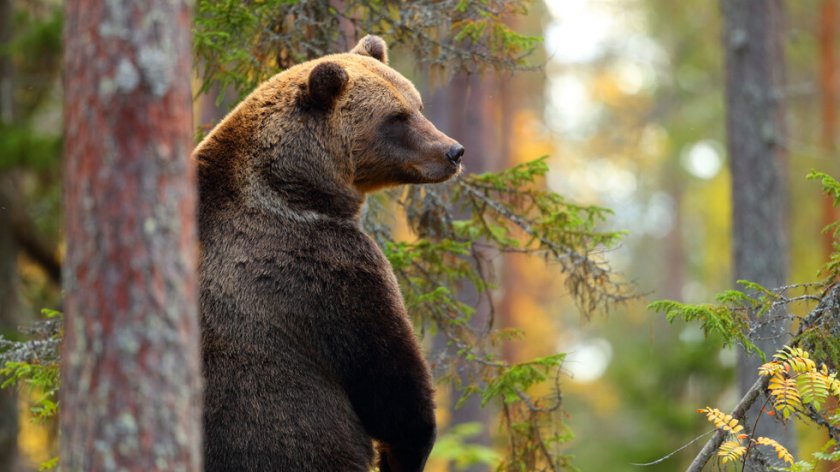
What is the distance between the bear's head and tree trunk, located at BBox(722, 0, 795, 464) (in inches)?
354

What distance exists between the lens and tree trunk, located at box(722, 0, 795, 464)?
44.9 feet

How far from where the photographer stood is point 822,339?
5.31 meters

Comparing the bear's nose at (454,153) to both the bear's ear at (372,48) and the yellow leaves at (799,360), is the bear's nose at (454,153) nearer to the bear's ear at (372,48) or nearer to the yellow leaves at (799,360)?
the bear's ear at (372,48)

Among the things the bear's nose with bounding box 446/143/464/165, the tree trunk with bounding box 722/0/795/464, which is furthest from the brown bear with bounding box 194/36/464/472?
the tree trunk with bounding box 722/0/795/464

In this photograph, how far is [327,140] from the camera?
5672 mm

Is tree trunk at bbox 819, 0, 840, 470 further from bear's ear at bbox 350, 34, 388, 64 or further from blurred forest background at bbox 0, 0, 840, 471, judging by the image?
bear's ear at bbox 350, 34, 388, 64

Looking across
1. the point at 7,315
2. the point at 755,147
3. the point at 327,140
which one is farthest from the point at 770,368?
the point at 7,315

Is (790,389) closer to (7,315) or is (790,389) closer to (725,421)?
(725,421)

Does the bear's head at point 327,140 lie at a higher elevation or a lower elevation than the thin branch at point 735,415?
higher

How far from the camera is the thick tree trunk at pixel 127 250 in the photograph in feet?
11.2

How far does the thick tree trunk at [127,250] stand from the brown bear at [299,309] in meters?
1.37

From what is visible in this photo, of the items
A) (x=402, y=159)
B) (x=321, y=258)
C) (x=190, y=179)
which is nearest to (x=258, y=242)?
(x=321, y=258)

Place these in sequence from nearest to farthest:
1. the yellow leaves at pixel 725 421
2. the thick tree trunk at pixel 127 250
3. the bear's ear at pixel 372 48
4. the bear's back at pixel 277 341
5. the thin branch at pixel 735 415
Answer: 1. the thick tree trunk at pixel 127 250
2. the bear's back at pixel 277 341
3. the yellow leaves at pixel 725 421
4. the thin branch at pixel 735 415
5. the bear's ear at pixel 372 48

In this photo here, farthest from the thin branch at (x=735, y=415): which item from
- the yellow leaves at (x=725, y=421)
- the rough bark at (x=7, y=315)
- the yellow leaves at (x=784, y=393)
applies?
the rough bark at (x=7, y=315)
